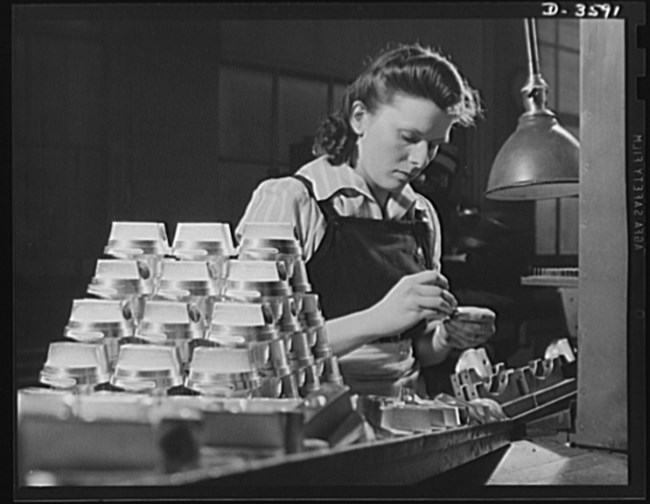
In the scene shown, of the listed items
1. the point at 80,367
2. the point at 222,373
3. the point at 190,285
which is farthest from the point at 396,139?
the point at 80,367

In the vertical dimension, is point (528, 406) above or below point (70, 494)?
above

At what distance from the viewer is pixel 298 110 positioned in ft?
7.75

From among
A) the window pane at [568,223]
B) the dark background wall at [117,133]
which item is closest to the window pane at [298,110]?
the dark background wall at [117,133]

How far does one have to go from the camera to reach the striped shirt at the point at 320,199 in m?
2.37

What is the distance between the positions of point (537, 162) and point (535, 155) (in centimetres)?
2

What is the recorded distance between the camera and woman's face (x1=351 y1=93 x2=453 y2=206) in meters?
2.39

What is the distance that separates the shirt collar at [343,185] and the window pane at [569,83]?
19.0 inches

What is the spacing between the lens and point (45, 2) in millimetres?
2330

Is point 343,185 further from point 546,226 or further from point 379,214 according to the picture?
point 546,226

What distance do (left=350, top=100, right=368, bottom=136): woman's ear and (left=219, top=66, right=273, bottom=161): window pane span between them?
23 cm

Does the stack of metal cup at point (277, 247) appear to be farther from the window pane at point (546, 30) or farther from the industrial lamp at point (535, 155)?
the window pane at point (546, 30)

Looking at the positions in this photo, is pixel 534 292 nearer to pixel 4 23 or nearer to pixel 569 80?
pixel 569 80

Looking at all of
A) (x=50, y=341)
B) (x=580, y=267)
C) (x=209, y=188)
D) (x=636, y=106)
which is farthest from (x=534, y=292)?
(x=50, y=341)

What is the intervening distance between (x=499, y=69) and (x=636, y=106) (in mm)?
385
